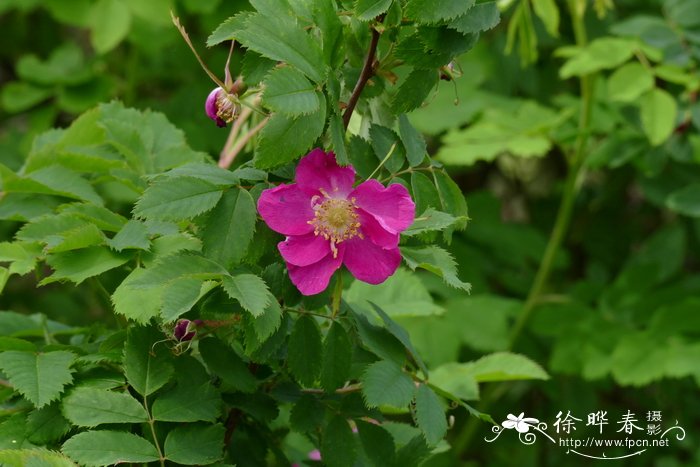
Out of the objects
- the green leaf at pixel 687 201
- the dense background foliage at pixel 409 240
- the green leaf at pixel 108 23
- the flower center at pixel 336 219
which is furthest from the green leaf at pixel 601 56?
the flower center at pixel 336 219

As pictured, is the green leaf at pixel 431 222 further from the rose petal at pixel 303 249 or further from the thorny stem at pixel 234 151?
the thorny stem at pixel 234 151

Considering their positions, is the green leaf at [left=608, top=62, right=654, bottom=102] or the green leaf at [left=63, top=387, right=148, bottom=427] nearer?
the green leaf at [left=63, top=387, right=148, bottom=427]

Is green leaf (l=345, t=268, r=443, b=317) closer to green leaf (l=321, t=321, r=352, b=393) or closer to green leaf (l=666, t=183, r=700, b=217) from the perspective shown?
green leaf (l=321, t=321, r=352, b=393)

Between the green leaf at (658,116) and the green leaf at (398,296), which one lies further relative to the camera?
the green leaf at (658,116)

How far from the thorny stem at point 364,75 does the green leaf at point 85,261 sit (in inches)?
9.0

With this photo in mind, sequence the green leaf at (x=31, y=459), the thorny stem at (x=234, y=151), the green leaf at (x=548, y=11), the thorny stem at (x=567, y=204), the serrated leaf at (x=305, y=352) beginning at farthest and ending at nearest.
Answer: the thorny stem at (x=567, y=204), the green leaf at (x=548, y=11), the thorny stem at (x=234, y=151), the serrated leaf at (x=305, y=352), the green leaf at (x=31, y=459)

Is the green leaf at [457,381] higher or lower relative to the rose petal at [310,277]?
lower

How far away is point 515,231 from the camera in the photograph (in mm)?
2176

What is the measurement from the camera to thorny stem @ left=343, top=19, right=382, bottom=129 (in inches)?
29.7

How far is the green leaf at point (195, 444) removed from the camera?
767 mm

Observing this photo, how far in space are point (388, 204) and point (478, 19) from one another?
16 centimetres

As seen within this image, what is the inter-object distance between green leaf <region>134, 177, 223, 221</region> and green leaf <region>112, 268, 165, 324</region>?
0.18ft

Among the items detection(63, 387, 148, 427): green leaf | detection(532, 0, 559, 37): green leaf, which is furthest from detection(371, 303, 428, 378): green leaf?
detection(532, 0, 559, 37): green leaf

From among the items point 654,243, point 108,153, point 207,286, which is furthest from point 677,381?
point 207,286
